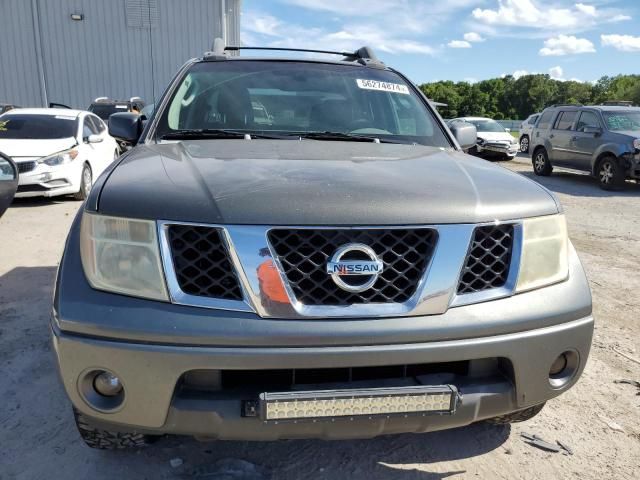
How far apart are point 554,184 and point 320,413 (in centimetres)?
1185

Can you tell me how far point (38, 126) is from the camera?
28.7ft

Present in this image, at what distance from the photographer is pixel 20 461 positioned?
7.27 feet

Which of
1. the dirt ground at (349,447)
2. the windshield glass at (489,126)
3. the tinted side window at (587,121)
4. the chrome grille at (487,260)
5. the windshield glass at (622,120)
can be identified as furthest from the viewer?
the windshield glass at (489,126)

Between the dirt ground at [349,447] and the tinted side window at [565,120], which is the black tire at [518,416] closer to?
the dirt ground at [349,447]

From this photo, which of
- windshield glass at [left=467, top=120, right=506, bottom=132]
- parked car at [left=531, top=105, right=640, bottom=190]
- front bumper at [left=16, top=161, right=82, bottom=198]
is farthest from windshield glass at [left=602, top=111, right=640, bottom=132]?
front bumper at [left=16, top=161, right=82, bottom=198]

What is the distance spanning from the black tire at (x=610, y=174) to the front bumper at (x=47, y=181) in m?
10.1

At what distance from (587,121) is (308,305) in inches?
484

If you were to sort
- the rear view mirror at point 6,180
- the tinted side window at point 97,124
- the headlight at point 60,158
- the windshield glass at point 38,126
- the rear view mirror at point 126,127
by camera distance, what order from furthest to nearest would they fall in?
the tinted side window at point 97,124, the windshield glass at point 38,126, the headlight at point 60,158, the rear view mirror at point 6,180, the rear view mirror at point 126,127

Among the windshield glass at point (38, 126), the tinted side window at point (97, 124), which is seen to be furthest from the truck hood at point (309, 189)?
the tinted side window at point (97, 124)

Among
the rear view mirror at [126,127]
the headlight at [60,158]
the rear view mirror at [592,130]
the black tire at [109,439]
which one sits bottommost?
the black tire at [109,439]

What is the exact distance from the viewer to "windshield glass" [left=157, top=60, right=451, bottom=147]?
9.80 ft

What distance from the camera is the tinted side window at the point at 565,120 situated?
41.1 ft

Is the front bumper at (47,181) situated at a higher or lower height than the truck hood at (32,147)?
lower

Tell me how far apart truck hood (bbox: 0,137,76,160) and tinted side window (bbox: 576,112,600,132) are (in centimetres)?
1043
